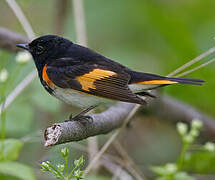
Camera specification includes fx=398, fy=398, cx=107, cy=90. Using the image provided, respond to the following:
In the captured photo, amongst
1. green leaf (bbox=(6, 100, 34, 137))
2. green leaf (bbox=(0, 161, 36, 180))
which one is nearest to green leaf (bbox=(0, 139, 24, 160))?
green leaf (bbox=(0, 161, 36, 180))

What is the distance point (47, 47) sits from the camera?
332 cm

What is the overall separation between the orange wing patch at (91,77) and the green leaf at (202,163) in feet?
3.71

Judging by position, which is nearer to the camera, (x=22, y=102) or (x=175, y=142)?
(x=22, y=102)

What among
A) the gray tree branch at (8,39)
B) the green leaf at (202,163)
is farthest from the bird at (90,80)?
the gray tree branch at (8,39)

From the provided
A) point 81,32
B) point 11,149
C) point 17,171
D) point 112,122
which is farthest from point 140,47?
point 17,171

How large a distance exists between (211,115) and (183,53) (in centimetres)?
97

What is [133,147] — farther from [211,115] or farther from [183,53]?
[183,53]

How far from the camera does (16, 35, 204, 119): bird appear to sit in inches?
109

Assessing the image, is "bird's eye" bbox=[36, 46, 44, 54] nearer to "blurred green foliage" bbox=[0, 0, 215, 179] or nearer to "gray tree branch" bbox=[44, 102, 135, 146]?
"blurred green foliage" bbox=[0, 0, 215, 179]

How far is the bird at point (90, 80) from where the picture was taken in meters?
2.77

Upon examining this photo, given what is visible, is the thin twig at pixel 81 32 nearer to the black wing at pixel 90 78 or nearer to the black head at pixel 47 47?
the black head at pixel 47 47

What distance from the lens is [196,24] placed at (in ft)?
19.4

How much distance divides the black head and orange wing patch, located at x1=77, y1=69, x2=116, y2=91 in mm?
475

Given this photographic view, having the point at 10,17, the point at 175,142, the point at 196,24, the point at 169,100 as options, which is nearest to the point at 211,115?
the point at 175,142
